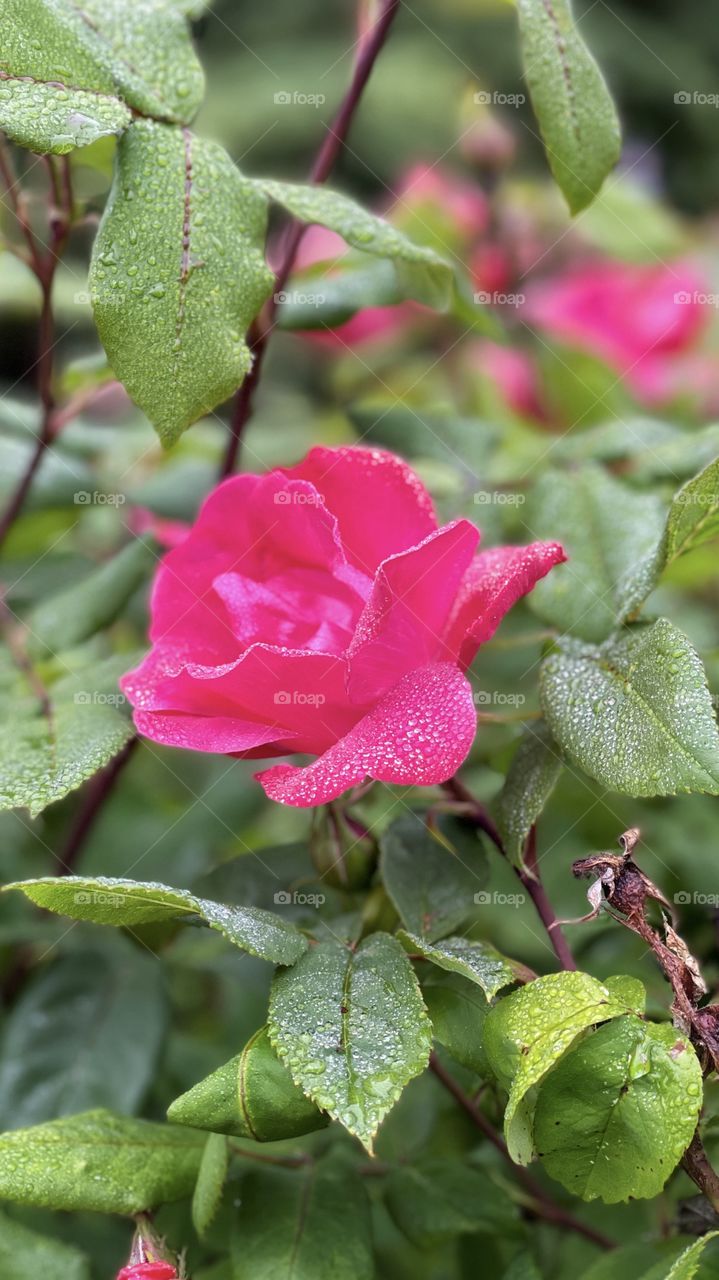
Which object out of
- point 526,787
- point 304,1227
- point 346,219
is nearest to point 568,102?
point 346,219

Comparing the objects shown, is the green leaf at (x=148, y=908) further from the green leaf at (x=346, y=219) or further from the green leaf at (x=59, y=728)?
the green leaf at (x=346, y=219)

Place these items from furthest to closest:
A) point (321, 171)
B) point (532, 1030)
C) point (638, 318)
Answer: point (638, 318), point (321, 171), point (532, 1030)

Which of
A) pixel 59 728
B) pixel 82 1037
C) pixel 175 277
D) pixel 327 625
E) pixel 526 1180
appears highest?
pixel 175 277

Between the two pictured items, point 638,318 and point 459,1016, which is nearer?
point 459,1016

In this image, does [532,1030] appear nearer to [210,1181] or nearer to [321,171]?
[210,1181]

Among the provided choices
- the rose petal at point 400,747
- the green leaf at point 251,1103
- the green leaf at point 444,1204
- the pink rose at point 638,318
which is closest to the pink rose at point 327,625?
the rose petal at point 400,747

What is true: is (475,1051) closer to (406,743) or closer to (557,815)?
(406,743)

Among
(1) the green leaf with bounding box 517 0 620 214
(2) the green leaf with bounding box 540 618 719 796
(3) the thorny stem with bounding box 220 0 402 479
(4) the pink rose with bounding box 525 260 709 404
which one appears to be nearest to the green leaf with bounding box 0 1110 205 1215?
(2) the green leaf with bounding box 540 618 719 796
